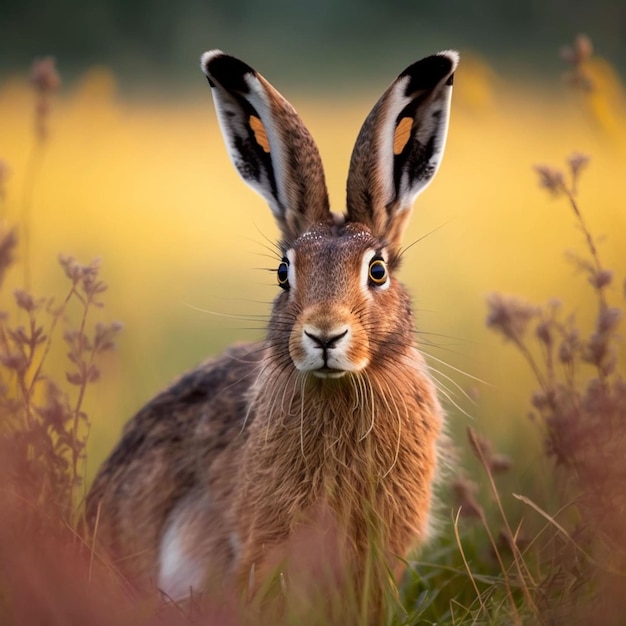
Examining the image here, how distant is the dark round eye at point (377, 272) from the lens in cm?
427

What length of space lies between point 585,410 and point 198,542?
1.73 meters

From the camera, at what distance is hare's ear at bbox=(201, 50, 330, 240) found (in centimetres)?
450

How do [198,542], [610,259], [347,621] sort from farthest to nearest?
[610,259]
[198,542]
[347,621]

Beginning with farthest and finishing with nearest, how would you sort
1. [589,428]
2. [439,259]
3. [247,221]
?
1. [247,221]
2. [439,259]
3. [589,428]

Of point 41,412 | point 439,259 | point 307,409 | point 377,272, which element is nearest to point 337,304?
point 377,272

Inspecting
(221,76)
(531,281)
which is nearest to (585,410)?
(221,76)

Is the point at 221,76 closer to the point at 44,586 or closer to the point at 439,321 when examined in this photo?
the point at 44,586

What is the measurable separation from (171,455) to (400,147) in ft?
5.55

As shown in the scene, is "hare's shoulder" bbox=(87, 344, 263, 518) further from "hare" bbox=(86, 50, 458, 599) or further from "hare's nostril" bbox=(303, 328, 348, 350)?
"hare's nostril" bbox=(303, 328, 348, 350)

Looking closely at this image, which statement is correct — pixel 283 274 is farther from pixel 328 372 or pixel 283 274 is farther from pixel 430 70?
pixel 430 70

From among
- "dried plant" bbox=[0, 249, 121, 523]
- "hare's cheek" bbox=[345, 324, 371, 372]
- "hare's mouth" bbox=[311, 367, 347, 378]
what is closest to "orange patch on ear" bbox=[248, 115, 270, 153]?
"dried plant" bbox=[0, 249, 121, 523]

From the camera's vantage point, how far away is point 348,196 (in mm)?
4562

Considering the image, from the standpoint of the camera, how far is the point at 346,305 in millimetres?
4031

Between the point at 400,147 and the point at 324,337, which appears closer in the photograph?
the point at 324,337
